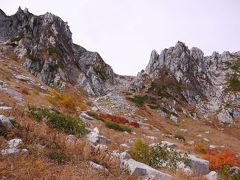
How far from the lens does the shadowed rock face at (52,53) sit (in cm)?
7088

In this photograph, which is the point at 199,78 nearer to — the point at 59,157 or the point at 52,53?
the point at 52,53

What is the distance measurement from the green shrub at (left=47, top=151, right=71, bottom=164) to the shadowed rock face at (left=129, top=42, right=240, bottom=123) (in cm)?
7094

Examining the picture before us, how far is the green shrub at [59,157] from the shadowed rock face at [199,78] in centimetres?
7094

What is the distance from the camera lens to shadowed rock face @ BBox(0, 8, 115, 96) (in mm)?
70875

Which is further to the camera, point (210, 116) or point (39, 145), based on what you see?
point (210, 116)

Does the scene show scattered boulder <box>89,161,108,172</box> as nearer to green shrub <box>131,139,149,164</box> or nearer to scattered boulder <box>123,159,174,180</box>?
scattered boulder <box>123,159,174,180</box>

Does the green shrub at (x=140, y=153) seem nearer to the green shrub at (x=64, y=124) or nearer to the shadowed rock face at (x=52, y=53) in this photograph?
the green shrub at (x=64, y=124)

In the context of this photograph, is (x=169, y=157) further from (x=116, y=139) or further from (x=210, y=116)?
(x=210, y=116)

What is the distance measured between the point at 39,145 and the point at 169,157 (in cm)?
473

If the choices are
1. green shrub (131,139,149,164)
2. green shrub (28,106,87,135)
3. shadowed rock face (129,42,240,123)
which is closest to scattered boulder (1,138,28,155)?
green shrub (28,106,87,135)

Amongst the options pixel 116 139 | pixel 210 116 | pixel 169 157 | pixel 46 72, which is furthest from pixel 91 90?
pixel 169 157

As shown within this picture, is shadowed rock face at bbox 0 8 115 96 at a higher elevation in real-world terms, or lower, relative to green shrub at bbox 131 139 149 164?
higher

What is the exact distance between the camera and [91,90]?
7450 cm

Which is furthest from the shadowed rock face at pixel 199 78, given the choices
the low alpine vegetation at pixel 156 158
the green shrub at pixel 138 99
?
the low alpine vegetation at pixel 156 158
